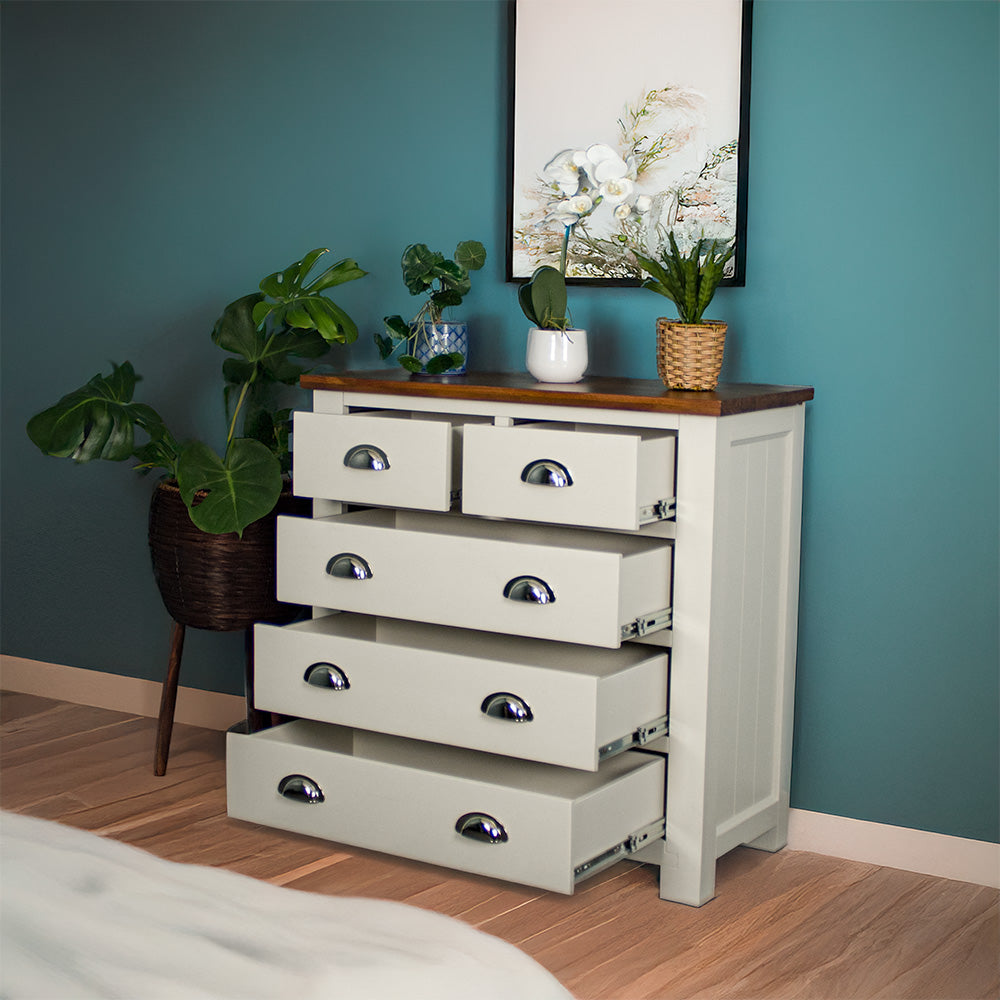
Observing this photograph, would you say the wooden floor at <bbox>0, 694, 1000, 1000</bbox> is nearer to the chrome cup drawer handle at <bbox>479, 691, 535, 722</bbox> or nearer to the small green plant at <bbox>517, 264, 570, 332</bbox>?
the chrome cup drawer handle at <bbox>479, 691, 535, 722</bbox>

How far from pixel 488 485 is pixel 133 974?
4.26 feet

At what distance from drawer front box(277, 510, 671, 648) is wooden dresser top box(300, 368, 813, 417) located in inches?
9.7

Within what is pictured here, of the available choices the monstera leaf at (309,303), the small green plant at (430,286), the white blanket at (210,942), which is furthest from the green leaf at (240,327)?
the white blanket at (210,942)

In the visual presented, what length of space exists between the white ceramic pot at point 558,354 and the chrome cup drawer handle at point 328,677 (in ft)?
2.15

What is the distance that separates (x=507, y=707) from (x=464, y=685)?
97 mm

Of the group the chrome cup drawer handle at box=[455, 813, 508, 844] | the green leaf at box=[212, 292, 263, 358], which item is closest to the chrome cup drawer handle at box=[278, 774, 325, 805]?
the chrome cup drawer handle at box=[455, 813, 508, 844]

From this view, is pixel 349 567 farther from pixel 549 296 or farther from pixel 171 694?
pixel 171 694

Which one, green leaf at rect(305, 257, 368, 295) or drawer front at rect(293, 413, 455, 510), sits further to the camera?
green leaf at rect(305, 257, 368, 295)

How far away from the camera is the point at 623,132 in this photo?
2482 millimetres

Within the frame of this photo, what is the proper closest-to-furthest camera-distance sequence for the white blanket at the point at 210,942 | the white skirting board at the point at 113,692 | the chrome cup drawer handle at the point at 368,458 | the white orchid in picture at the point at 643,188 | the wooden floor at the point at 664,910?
the white blanket at the point at 210,942
the wooden floor at the point at 664,910
the chrome cup drawer handle at the point at 368,458
the white orchid in picture at the point at 643,188
the white skirting board at the point at 113,692

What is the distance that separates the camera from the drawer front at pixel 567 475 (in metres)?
2.05

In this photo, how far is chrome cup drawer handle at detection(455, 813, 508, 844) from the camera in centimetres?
214

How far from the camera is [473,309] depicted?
2727 millimetres

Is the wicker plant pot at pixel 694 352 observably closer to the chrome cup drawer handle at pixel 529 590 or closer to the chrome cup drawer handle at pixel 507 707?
the chrome cup drawer handle at pixel 529 590
